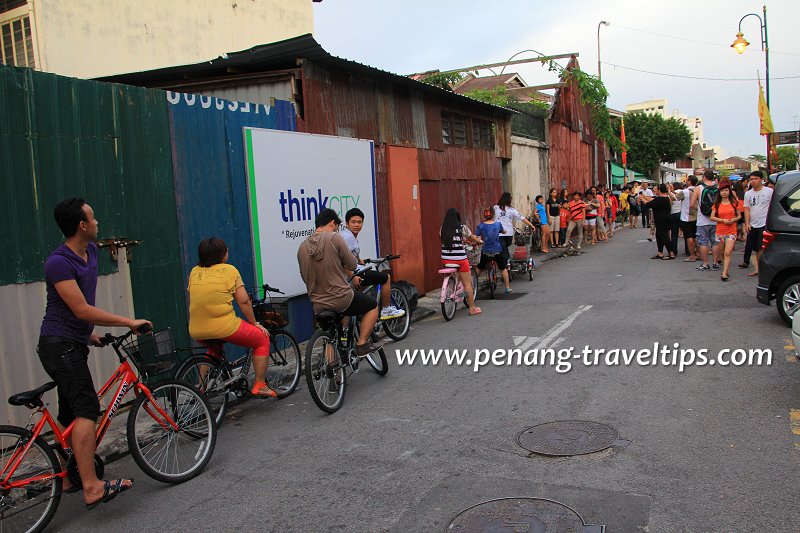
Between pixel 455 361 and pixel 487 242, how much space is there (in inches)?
184

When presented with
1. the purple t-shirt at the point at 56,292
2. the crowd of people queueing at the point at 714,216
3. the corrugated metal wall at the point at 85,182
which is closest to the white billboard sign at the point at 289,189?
the corrugated metal wall at the point at 85,182

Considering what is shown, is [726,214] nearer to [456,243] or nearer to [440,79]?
[456,243]

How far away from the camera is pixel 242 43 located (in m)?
19.3

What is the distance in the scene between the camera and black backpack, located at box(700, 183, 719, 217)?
1343 cm

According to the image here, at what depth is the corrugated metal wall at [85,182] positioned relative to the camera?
5.51 meters

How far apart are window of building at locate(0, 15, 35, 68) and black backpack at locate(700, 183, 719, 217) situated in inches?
547

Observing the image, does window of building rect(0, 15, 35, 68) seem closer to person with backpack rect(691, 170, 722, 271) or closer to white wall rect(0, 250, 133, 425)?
white wall rect(0, 250, 133, 425)

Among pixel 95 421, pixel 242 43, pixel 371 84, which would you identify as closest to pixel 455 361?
pixel 95 421

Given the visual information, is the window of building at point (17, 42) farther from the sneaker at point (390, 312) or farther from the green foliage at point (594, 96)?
the green foliage at point (594, 96)

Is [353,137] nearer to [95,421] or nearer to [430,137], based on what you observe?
[430,137]

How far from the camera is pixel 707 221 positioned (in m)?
13.6

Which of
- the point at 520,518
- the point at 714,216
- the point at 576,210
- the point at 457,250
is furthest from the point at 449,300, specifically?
the point at 576,210

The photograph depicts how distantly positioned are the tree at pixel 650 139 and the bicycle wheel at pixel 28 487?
63301 millimetres

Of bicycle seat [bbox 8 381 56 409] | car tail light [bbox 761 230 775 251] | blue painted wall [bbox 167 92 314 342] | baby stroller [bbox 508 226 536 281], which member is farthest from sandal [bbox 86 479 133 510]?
baby stroller [bbox 508 226 536 281]
